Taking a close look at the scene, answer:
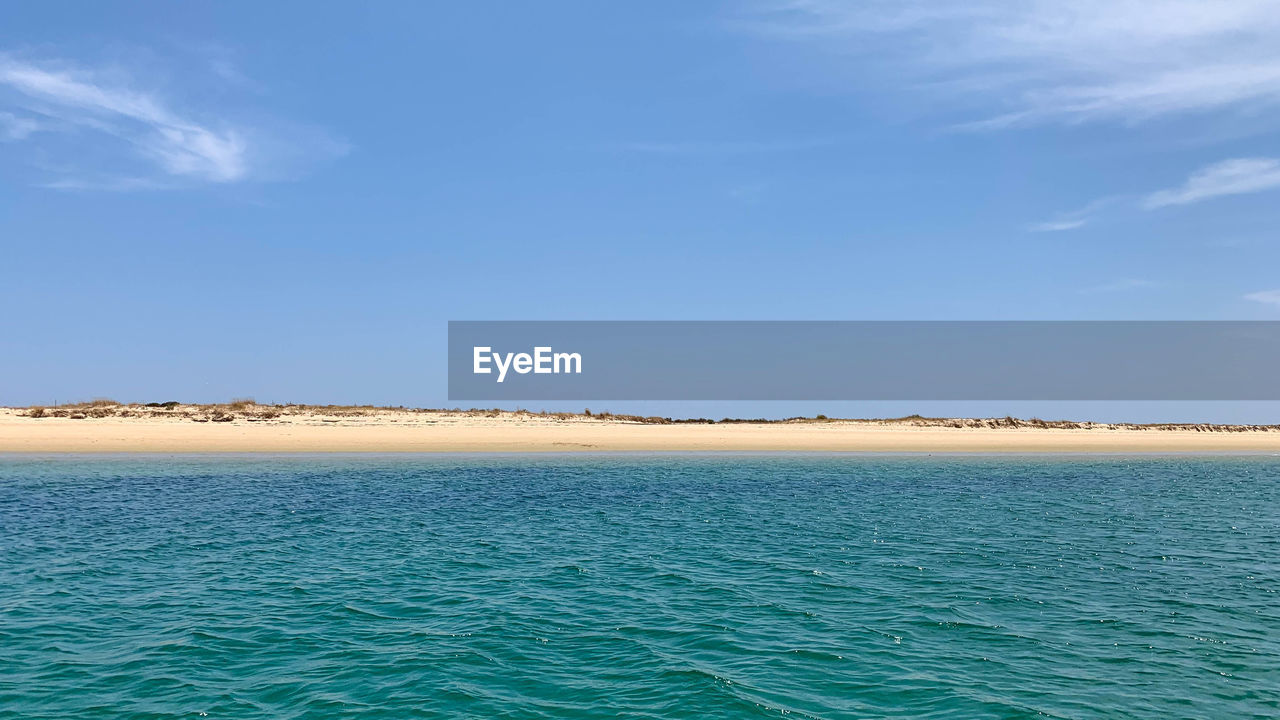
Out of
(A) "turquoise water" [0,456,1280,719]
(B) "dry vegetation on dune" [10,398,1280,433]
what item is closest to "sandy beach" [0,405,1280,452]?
(B) "dry vegetation on dune" [10,398,1280,433]

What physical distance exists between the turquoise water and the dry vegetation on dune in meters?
38.6

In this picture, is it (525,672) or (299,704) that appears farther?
(525,672)

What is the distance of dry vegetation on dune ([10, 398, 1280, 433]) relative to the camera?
205 ft

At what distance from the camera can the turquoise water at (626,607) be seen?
9414mm

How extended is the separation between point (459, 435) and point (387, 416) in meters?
14.5

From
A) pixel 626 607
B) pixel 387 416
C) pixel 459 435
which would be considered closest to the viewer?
pixel 626 607

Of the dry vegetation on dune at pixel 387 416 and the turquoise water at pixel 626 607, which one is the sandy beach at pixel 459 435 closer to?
the dry vegetation on dune at pixel 387 416

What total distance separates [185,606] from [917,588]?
13.1 metres

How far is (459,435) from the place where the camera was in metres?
56.7

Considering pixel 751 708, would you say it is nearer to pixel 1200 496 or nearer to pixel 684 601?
pixel 684 601

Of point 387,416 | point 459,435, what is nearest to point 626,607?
point 459,435

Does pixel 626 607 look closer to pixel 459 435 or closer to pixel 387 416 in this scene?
pixel 459 435

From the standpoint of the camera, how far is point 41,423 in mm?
54250

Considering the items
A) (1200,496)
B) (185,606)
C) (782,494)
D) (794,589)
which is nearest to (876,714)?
(794,589)
